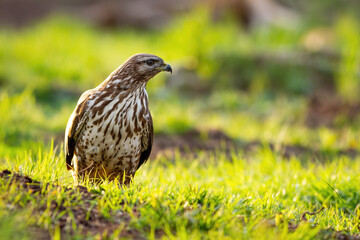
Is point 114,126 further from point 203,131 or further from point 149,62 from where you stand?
point 203,131

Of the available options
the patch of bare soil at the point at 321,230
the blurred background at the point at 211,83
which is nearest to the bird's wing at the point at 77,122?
the blurred background at the point at 211,83

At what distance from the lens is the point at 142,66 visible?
473 cm

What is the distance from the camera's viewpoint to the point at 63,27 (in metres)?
15.9

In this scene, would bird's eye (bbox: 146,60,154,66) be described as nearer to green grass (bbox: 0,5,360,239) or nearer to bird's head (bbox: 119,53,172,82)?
bird's head (bbox: 119,53,172,82)

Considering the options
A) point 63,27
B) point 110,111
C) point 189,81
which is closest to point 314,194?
point 110,111

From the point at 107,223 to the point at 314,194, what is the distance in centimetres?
243

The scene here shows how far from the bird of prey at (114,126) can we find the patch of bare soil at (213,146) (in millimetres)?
2287

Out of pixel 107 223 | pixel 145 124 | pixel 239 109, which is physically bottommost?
pixel 239 109

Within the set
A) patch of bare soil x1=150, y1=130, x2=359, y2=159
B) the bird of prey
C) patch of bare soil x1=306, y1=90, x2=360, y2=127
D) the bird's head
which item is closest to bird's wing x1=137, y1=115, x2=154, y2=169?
the bird of prey

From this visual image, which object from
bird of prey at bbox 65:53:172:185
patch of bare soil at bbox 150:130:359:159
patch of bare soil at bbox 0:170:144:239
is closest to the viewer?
patch of bare soil at bbox 0:170:144:239

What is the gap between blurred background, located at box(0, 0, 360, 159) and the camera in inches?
311

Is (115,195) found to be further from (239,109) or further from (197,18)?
(197,18)

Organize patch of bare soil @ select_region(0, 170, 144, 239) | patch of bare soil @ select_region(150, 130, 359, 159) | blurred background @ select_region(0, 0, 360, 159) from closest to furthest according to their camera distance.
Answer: patch of bare soil @ select_region(0, 170, 144, 239) < patch of bare soil @ select_region(150, 130, 359, 159) < blurred background @ select_region(0, 0, 360, 159)

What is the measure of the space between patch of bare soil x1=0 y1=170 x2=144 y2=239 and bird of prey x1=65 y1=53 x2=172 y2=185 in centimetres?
69
